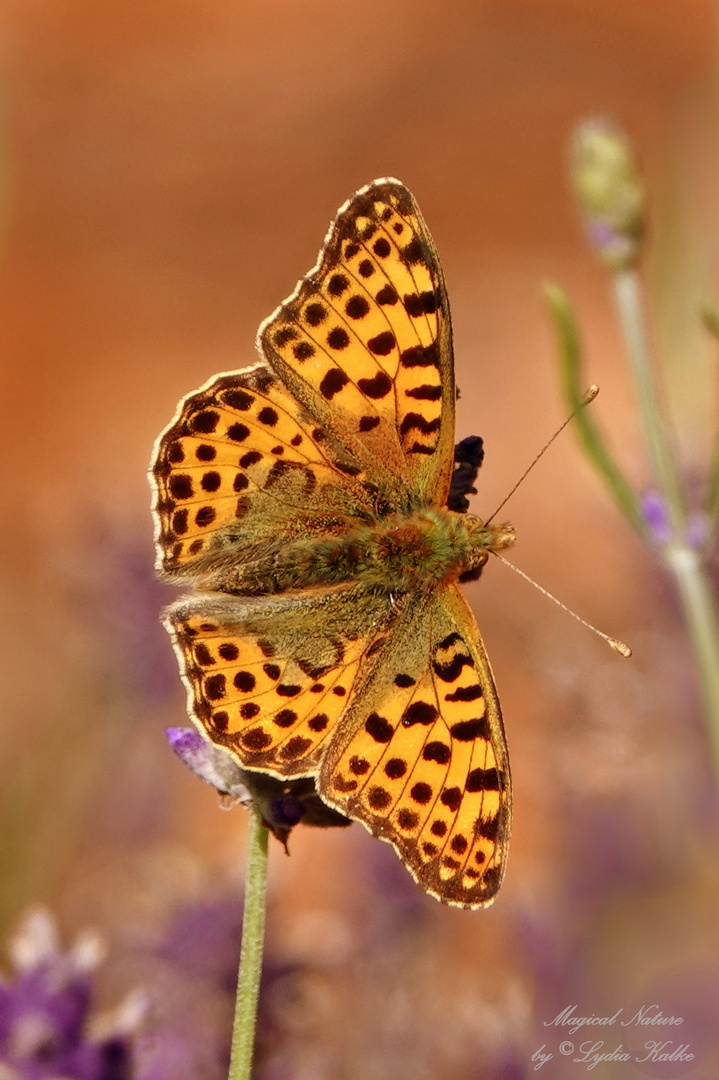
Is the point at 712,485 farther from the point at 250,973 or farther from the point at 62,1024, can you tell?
the point at 62,1024

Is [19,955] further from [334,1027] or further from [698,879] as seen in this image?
[698,879]

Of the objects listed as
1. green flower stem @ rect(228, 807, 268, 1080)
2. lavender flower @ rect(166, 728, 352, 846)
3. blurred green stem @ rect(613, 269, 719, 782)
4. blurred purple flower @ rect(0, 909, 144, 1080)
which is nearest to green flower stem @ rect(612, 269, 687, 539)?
blurred green stem @ rect(613, 269, 719, 782)

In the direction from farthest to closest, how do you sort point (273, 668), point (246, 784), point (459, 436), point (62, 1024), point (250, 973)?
point (459, 436), point (62, 1024), point (273, 668), point (246, 784), point (250, 973)

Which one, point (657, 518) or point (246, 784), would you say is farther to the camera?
point (657, 518)

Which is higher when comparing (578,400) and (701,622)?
(578,400)

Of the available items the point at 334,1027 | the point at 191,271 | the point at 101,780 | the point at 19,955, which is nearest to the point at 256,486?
the point at 19,955

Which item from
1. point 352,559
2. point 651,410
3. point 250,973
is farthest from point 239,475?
point 250,973

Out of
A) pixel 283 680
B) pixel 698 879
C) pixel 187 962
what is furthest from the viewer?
pixel 698 879
